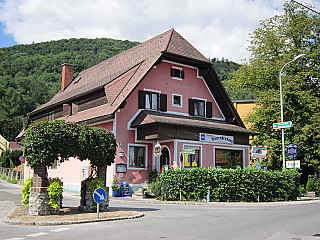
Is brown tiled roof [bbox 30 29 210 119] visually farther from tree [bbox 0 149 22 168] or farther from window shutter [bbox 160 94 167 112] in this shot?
tree [bbox 0 149 22 168]

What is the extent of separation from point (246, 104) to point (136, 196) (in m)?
23.5

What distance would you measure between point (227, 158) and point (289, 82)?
9.71 metres

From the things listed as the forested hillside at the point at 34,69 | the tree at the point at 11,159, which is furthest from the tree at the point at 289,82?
the forested hillside at the point at 34,69

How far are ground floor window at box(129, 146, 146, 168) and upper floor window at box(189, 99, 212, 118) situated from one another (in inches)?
216

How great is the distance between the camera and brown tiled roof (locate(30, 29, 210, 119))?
25.1 meters

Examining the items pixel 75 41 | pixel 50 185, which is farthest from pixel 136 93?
pixel 75 41

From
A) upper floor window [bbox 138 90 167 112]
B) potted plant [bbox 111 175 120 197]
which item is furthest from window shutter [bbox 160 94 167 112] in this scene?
potted plant [bbox 111 175 120 197]

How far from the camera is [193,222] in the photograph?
11.9m

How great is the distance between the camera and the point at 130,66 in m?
28.8

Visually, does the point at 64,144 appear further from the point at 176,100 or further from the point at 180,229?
the point at 176,100

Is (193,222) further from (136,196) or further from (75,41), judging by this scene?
(75,41)

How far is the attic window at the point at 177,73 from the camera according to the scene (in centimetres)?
2791

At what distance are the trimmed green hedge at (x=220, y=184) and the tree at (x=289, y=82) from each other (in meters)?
10.8

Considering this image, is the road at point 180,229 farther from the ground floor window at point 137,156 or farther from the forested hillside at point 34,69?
the forested hillside at point 34,69
